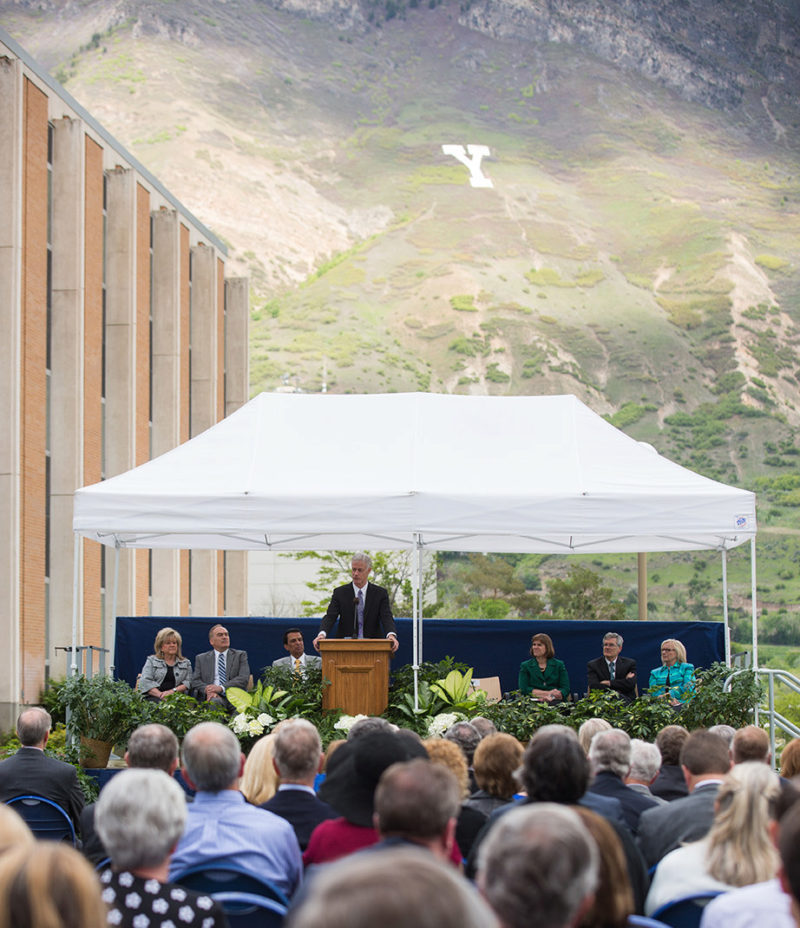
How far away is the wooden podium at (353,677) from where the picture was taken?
32.5 ft

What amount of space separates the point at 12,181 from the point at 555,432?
579 inches

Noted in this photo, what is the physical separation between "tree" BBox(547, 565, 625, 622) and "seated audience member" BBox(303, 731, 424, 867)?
6669 centimetres

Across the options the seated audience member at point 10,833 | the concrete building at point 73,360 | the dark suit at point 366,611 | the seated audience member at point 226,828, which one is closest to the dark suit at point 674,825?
the seated audience member at point 226,828

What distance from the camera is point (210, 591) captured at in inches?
1282

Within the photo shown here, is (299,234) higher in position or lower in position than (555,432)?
higher

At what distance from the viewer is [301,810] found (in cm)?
491

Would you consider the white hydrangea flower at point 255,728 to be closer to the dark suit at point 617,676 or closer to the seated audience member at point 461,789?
the dark suit at point 617,676

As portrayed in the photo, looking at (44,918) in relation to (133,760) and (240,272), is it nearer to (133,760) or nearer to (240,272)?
(133,760)

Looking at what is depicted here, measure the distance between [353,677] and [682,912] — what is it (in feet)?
19.9

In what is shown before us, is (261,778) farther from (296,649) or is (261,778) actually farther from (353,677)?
(296,649)

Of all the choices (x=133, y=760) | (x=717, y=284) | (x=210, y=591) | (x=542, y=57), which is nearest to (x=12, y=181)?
(x=210, y=591)

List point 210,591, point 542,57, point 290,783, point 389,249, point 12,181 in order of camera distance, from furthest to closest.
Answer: point 542,57 → point 389,249 → point 210,591 → point 12,181 → point 290,783

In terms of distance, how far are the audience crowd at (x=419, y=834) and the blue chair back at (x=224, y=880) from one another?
0.02 metres

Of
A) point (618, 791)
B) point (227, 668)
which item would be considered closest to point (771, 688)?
point (227, 668)
